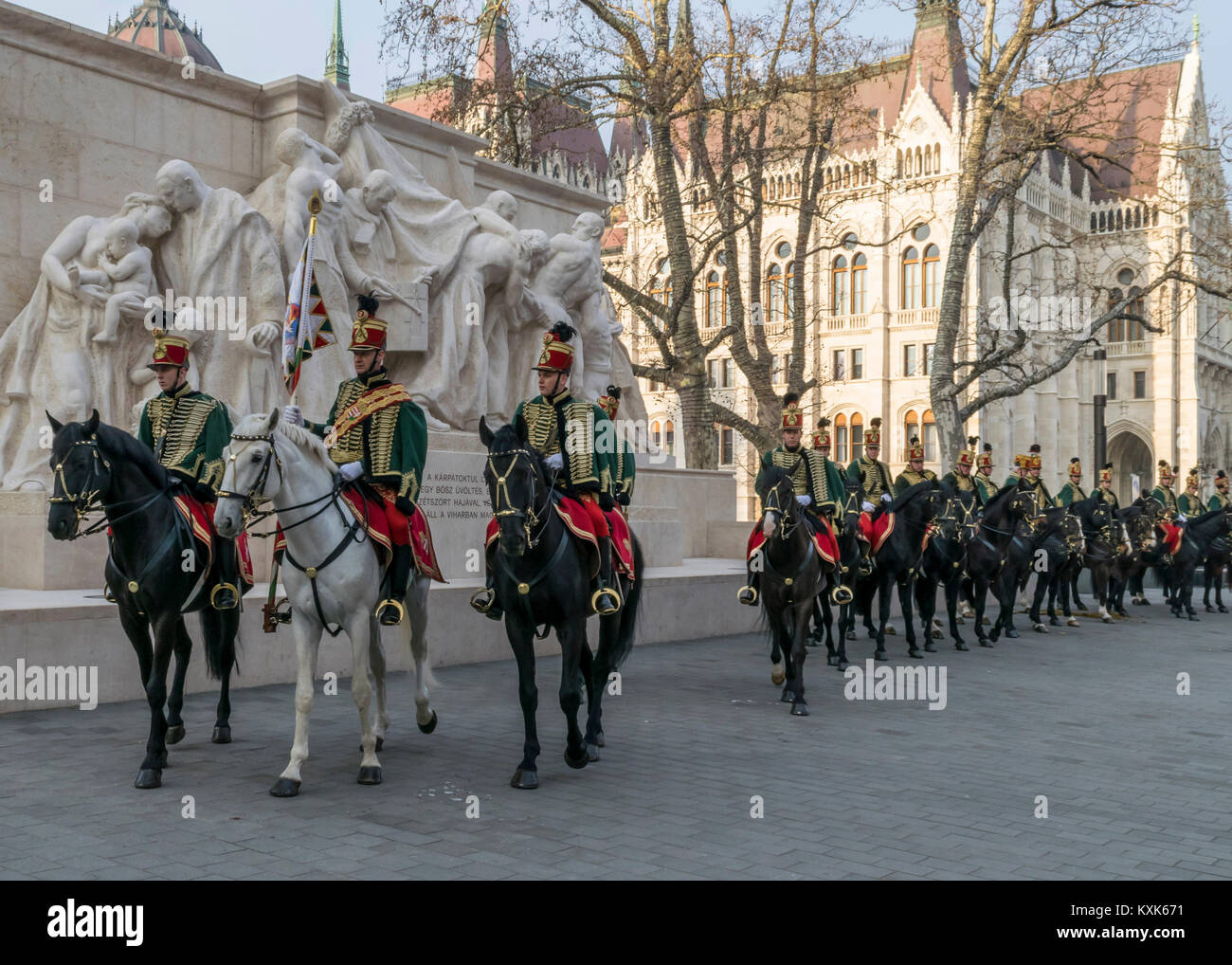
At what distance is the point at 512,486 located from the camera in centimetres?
702

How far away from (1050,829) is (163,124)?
509 inches

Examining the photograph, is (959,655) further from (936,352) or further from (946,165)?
(946,165)

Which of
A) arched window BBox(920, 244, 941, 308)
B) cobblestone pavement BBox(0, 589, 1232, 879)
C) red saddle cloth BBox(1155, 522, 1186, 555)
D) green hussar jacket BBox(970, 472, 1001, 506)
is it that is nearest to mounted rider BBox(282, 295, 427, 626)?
cobblestone pavement BBox(0, 589, 1232, 879)

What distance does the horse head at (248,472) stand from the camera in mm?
6449

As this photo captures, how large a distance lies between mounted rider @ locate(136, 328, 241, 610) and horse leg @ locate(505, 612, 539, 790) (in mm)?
1904

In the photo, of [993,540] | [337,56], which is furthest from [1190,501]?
[337,56]

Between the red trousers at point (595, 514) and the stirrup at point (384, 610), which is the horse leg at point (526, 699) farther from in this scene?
the red trousers at point (595, 514)

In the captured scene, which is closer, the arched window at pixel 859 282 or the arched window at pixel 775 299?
the arched window at pixel 775 299

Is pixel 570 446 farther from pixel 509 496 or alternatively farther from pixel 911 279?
pixel 911 279

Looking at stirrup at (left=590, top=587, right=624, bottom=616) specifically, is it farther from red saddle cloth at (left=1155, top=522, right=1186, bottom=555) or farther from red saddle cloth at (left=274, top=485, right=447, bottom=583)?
red saddle cloth at (left=1155, top=522, right=1186, bottom=555)

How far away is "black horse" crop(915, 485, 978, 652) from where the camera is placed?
15539 mm

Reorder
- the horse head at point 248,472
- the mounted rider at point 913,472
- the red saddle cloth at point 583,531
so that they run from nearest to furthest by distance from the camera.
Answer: the horse head at point 248,472 < the red saddle cloth at point 583,531 < the mounted rider at point 913,472

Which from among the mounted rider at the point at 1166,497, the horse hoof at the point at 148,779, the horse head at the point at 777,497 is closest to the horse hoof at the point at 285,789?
the horse hoof at the point at 148,779

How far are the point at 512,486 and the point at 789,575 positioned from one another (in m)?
4.36
